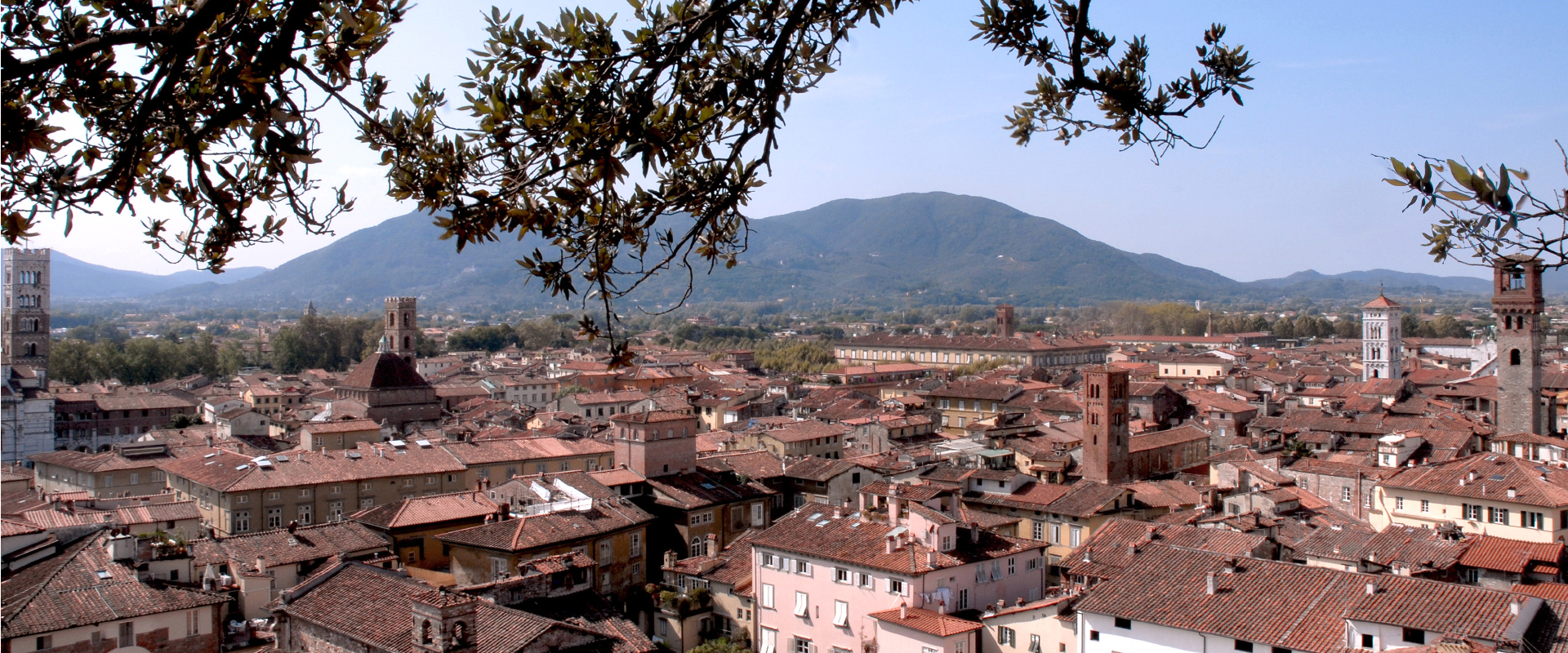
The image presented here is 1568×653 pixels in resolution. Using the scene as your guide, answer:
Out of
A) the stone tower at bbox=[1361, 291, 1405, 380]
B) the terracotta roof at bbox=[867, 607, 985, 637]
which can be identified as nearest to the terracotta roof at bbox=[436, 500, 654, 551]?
the terracotta roof at bbox=[867, 607, 985, 637]

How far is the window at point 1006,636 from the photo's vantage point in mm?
17078

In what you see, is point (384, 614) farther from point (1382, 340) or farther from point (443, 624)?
point (1382, 340)

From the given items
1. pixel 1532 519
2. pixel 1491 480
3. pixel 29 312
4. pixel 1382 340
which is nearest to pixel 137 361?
pixel 29 312

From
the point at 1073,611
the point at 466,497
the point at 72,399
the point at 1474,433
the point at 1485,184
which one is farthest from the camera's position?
the point at 72,399

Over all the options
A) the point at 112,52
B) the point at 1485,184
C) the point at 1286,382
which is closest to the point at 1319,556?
the point at 1485,184

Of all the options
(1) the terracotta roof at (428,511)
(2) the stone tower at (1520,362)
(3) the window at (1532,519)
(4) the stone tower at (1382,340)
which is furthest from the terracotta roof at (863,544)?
(4) the stone tower at (1382,340)

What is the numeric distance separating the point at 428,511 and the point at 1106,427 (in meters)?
17.9

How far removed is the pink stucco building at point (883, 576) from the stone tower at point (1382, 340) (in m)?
45.2

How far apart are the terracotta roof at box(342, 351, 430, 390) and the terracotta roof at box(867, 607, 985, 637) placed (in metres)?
→ 34.3

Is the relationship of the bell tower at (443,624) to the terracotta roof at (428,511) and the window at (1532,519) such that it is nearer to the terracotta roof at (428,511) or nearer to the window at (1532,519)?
the terracotta roof at (428,511)

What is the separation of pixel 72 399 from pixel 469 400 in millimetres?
16194

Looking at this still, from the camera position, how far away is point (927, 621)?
17.1 metres

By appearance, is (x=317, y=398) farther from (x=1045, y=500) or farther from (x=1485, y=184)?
(x=1485, y=184)

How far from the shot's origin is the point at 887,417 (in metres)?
41.2
